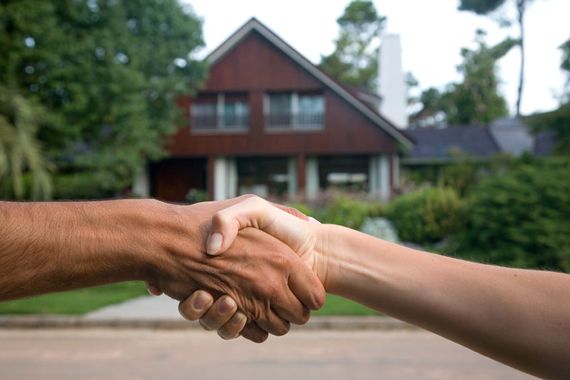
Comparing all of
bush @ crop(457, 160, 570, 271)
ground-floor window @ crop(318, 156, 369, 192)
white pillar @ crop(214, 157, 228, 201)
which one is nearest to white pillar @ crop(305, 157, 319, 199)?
ground-floor window @ crop(318, 156, 369, 192)

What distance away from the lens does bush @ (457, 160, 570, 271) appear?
12.9 metres

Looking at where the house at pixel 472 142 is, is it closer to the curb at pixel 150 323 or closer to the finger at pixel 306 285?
the curb at pixel 150 323

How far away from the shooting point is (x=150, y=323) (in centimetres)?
988

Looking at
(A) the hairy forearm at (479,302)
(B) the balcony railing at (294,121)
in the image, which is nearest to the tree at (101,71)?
(B) the balcony railing at (294,121)

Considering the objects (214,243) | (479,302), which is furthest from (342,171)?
(479,302)

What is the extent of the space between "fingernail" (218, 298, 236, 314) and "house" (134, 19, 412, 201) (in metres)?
24.8

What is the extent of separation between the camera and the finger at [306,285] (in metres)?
2.53

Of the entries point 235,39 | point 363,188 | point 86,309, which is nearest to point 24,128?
point 86,309

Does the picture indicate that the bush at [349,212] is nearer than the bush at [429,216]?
No

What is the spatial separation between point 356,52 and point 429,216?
2680cm

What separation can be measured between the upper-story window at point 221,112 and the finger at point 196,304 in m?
27.0

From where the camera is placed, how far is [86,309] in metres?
10.9

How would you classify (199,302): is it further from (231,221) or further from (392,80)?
(392,80)

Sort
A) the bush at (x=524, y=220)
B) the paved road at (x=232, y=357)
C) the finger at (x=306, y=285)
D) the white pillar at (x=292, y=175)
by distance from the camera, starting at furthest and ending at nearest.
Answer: the white pillar at (x=292, y=175) → the bush at (x=524, y=220) → the paved road at (x=232, y=357) → the finger at (x=306, y=285)
